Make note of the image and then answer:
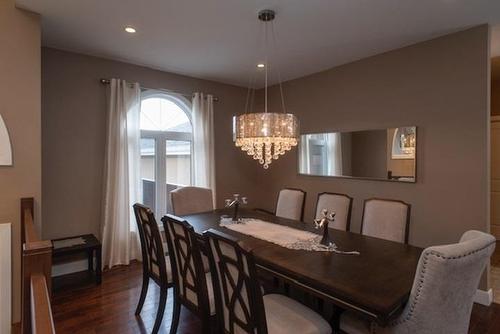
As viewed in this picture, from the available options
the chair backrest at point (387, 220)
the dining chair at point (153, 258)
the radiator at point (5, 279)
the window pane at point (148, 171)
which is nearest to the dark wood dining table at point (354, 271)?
the chair backrest at point (387, 220)

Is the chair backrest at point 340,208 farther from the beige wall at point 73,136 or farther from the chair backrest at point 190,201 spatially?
the beige wall at point 73,136

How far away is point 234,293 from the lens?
1578 millimetres

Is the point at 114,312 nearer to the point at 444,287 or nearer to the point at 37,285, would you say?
the point at 37,285

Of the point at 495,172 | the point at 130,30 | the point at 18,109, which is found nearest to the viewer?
the point at 18,109

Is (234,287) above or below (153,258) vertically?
above

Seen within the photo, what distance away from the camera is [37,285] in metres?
1.30

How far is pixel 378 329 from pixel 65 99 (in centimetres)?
390

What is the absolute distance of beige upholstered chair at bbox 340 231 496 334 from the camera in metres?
1.28

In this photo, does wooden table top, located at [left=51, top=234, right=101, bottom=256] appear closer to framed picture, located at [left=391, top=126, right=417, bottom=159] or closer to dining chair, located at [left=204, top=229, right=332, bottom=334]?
dining chair, located at [left=204, top=229, right=332, bottom=334]

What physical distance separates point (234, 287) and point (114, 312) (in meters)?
1.75

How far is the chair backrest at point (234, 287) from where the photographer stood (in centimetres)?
143

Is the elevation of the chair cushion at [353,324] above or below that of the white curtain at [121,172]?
below

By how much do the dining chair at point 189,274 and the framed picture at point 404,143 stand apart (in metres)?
2.65

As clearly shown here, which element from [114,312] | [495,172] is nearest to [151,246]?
[114,312]
